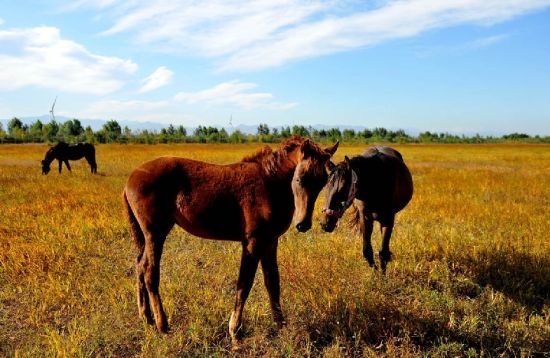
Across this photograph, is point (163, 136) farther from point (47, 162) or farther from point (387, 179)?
point (387, 179)

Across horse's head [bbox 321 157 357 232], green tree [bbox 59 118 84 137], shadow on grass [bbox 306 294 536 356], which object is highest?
green tree [bbox 59 118 84 137]

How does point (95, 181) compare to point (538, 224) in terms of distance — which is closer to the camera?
point (538, 224)

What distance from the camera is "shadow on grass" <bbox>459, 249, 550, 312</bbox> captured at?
5.21m

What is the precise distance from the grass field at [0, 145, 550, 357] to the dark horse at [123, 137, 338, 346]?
0.44 m

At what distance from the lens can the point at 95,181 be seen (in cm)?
1655

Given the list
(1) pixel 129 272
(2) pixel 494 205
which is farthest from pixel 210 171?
(2) pixel 494 205

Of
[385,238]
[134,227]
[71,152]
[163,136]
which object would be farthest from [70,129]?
[385,238]

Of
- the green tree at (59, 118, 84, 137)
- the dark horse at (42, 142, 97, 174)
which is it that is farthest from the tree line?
the dark horse at (42, 142, 97, 174)

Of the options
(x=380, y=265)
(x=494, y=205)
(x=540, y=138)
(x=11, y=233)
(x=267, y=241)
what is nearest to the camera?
(x=267, y=241)

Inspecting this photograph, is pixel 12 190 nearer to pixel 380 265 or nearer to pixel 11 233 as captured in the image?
pixel 11 233

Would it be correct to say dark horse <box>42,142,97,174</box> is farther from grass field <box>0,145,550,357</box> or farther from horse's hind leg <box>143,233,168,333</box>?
horse's hind leg <box>143,233,168,333</box>

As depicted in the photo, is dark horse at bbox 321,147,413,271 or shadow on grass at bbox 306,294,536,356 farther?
dark horse at bbox 321,147,413,271

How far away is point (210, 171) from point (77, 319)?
2.41 metres

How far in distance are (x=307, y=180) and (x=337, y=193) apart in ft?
3.41
